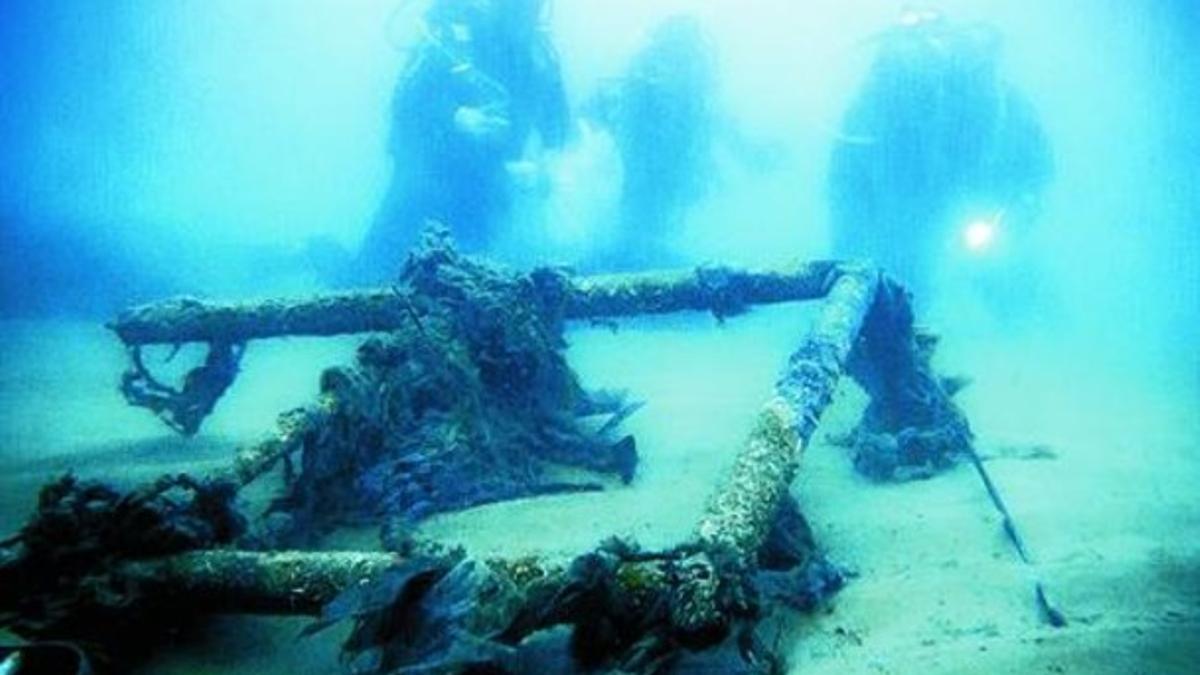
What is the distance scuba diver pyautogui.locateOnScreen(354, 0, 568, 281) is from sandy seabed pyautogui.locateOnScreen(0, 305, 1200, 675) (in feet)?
17.6

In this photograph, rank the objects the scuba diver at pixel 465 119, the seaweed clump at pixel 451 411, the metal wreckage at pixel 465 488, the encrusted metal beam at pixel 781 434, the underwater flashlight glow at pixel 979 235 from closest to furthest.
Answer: the metal wreckage at pixel 465 488, the encrusted metal beam at pixel 781 434, the seaweed clump at pixel 451 411, the scuba diver at pixel 465 119, the underwater flashlight glow at pixel 979 235

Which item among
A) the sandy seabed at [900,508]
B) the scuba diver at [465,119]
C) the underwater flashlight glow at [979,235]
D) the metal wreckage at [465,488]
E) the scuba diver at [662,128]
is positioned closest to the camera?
Answer: the metal wreckage at [465,488]

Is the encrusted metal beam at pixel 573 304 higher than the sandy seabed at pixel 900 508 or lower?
higher

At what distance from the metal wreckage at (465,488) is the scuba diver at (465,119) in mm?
8619

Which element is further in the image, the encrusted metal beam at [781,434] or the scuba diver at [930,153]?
the scuba diver at [930,153]

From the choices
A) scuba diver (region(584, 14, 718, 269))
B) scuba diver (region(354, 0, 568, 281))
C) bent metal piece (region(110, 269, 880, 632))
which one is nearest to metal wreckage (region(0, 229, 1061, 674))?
bent metal piece (region(110, 269, 880, 632))

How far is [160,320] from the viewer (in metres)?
5.75

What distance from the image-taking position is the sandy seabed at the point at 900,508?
2900 mm

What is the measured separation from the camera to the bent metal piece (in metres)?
2.20

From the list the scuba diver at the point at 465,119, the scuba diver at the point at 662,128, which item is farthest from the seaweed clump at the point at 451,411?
the scuba diver at the point at 465,119

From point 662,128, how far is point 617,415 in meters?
10.3

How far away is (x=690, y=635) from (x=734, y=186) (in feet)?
58.1

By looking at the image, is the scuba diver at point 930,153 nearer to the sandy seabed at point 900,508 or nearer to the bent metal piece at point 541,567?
the sandy seabed at point 900,508

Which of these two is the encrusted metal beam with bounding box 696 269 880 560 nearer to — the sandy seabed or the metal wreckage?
the metal wreckage
